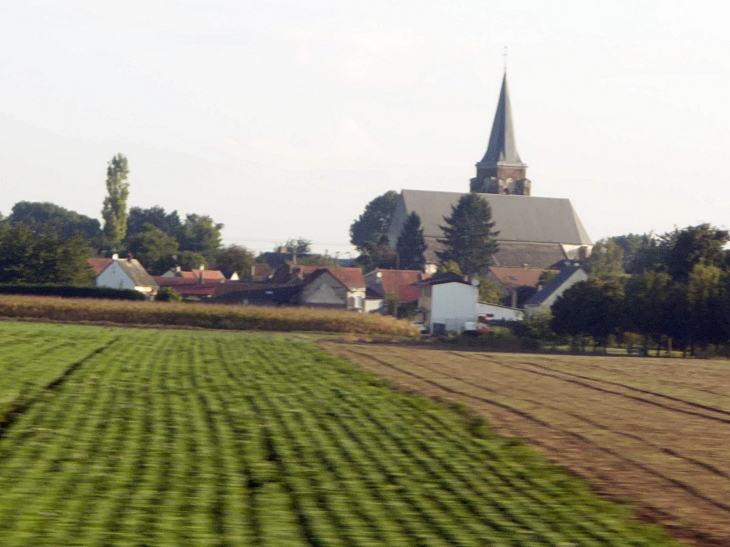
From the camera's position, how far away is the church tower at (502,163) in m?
121

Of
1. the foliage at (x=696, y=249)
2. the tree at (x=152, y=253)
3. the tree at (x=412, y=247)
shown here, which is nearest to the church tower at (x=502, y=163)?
the tree at (x=412, y=247)

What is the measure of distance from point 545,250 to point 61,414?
391 feet

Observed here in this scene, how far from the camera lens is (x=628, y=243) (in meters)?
148

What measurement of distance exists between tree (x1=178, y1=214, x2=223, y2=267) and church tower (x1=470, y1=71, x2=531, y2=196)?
133ft

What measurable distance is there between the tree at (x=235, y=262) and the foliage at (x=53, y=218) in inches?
1781

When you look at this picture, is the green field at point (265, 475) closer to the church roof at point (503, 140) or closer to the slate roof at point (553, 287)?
the slate roof at point (553, 287)

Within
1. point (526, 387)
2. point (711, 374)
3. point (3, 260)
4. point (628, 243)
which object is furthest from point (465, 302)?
point (628, 243)

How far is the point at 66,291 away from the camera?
5241 centimetres

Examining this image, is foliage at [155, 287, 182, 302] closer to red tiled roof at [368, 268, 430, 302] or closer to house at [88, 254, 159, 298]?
house at [88, 254, 159, 298]

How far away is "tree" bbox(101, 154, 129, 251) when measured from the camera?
10575 centimetres

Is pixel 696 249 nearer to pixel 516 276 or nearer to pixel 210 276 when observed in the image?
pixel 210 276

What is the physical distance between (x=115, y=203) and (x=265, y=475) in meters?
103

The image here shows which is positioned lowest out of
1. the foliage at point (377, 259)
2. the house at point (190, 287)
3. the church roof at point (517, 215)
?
the house at point (190, 287)

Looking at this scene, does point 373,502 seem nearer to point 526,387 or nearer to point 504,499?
point 504,499
